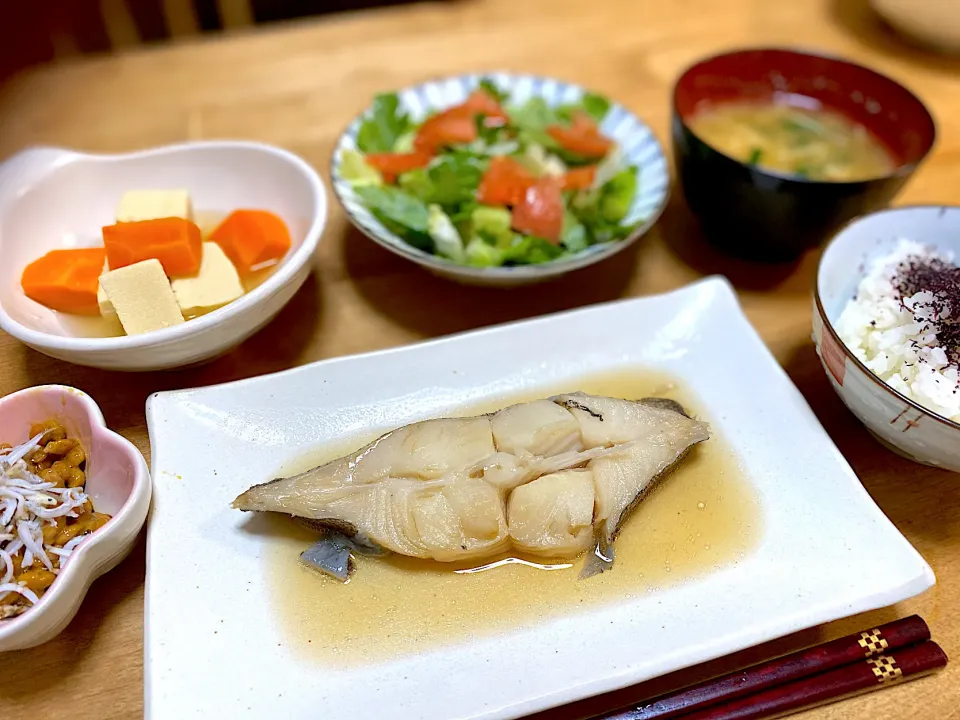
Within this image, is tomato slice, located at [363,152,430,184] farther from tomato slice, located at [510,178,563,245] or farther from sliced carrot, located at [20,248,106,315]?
sliced carrot, located at [20,248,106,315]

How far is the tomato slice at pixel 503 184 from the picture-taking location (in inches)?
81.6

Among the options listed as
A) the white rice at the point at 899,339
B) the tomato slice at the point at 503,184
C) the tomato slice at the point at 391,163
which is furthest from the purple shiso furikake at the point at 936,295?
the tomato slice at the point at 391,163

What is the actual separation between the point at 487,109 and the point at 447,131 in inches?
7.0

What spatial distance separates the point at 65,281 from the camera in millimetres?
1713

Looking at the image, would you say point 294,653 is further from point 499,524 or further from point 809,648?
point 809,648

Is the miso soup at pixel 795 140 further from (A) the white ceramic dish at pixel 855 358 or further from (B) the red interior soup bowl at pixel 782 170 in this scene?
(A) the white ceramic dish at pixel 855 358

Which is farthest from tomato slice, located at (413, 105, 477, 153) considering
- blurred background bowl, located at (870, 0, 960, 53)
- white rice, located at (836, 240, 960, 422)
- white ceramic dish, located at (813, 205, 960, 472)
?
blurred background bowl, located at (870, 0, 960, 53)

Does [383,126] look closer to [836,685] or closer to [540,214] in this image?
[540,214]

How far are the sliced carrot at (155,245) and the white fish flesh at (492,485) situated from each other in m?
0.67

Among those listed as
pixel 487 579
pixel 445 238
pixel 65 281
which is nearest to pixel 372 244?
pixel 445 238

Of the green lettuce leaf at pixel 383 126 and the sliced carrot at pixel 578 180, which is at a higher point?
the green lettuce leaf at pixel 383 126

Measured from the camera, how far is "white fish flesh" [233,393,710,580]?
1.44 meters

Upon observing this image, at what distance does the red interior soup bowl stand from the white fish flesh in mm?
735

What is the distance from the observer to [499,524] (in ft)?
4.82
